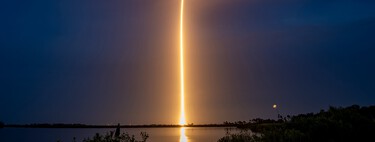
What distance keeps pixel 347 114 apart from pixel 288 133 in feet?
36.0

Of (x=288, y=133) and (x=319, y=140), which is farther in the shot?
(x=319, y=140)

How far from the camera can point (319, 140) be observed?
747 inches

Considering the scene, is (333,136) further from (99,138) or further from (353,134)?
(99,138)

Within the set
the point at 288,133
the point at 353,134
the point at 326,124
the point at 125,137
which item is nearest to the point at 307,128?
the point at 326,124

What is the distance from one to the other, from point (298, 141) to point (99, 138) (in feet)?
29.2

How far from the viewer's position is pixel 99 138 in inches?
352

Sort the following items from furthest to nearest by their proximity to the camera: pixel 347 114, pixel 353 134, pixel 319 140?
pixel 347 114 < pixel 353 134 < pixel 319 140

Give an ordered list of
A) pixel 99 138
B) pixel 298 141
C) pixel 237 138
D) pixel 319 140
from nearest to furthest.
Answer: pixel 99 138, pixel 237 138, pixel 298 141, pixel 319 140

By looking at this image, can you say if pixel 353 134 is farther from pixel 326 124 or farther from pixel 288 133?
pixel 288 133

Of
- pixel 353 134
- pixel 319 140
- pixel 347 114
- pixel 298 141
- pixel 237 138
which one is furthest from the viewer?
pixel 347 114

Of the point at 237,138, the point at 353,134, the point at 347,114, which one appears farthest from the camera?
the point at 347,114

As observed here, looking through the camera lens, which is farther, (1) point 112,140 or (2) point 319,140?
(2) point 319,140

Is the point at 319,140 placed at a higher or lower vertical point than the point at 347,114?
lower

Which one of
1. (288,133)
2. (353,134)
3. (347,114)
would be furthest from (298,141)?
(347,114)
